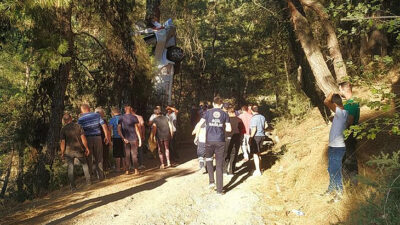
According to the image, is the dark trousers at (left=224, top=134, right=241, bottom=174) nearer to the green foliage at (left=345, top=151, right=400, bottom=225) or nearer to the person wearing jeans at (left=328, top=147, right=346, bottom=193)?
the person wearing jeans at (left=328, top=147, right=346, bottom=193)


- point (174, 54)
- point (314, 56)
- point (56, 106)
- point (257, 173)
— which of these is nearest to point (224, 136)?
point (257, 173)

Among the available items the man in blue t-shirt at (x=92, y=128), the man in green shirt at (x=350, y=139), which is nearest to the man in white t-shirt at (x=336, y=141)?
the man in green shirt at (x=350, y=139)

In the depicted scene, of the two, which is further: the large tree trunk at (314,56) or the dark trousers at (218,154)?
the large tree trunk at (314,56)

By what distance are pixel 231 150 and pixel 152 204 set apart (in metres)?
3.23

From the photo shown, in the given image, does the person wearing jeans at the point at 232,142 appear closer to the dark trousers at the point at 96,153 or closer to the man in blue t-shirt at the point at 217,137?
the man in blue t-shirt at the point at 217,137

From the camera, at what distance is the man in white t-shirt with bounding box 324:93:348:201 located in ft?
19.4

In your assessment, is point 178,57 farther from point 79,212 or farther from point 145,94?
point 79,212

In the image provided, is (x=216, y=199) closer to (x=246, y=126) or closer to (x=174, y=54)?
(x=246, y=126)

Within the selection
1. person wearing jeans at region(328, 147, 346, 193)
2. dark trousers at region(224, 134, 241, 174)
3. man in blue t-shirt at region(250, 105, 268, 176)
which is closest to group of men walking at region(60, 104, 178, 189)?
dark trousers at region(224, 134, 241, 174)

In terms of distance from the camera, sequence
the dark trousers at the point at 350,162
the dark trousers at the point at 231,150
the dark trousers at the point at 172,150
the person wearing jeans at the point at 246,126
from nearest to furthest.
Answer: the dark trousers at the point at 350,162 → the dark trousers at the point at 231,150 → the person wearing jeans at the point at 246,126 → the dark trousers at the point at 172,150

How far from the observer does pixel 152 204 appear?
729 centimetres

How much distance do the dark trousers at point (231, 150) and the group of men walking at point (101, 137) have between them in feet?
7.37

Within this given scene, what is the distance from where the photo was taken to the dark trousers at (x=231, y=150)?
9.62 metres

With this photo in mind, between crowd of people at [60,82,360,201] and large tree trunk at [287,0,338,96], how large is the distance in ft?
6.45
